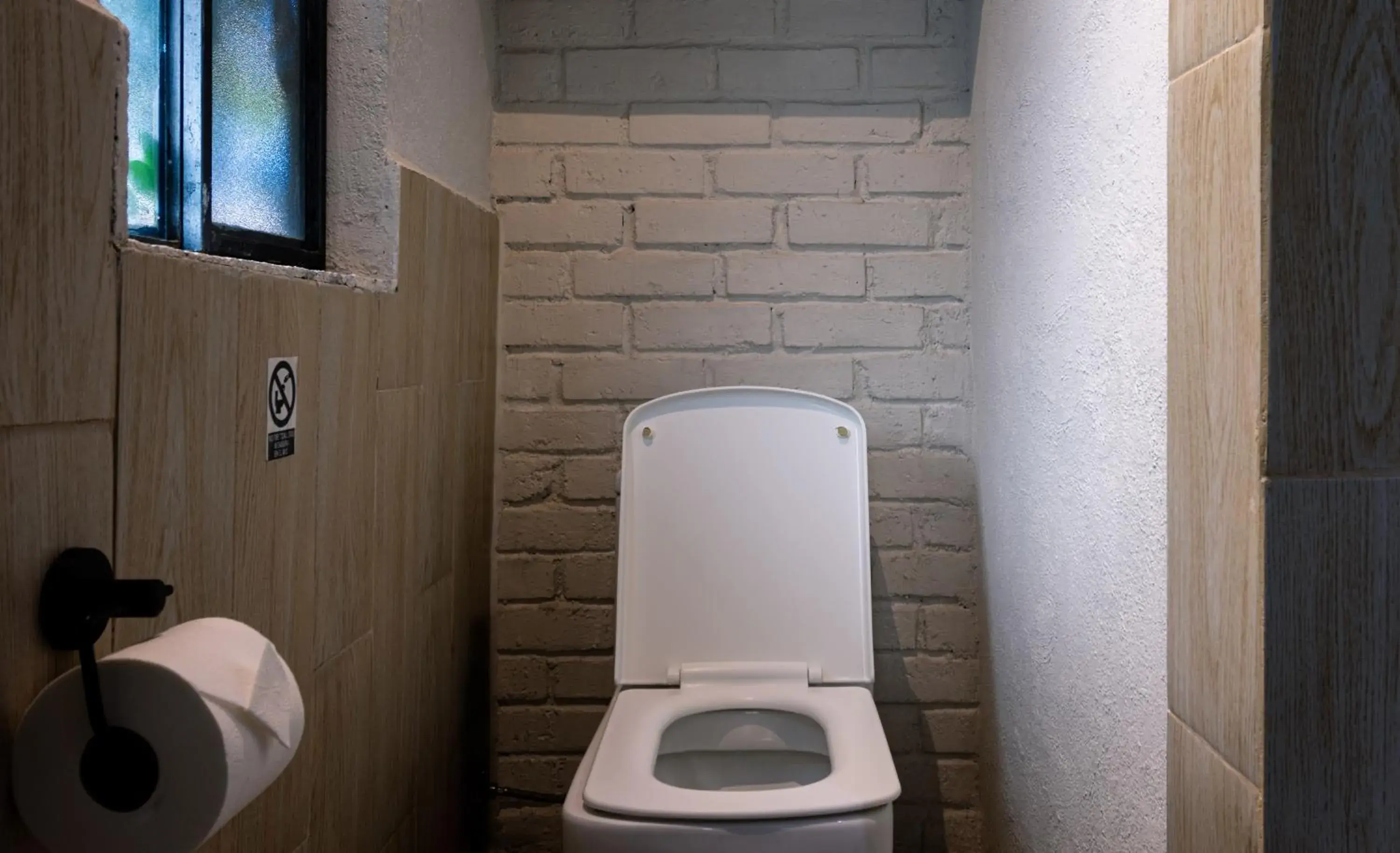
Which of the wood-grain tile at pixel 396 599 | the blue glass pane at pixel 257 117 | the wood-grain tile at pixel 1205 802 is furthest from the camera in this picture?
the wood-grain tile at pixel 396 599

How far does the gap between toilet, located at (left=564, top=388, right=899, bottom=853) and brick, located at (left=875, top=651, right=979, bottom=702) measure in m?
0.31

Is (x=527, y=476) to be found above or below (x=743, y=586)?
above

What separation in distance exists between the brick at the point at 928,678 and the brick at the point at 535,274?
2.92 feet

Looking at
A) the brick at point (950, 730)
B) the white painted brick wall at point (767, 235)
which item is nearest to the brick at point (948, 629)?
the white painted brick wall at point (767, 235)

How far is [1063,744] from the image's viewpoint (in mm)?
1489

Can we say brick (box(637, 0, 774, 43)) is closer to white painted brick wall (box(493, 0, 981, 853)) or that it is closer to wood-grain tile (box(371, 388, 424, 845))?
white painted brick wall (box(493, 0, 981, 853))

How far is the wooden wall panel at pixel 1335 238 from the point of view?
0.77 metres

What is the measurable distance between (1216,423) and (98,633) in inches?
30.6

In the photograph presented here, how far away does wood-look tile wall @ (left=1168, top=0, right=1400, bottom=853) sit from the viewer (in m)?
0.77

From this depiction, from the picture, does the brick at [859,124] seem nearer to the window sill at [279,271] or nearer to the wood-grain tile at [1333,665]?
the window sill at [279,271]

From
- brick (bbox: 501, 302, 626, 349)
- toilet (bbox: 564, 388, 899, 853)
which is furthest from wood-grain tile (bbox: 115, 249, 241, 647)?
brick (bbox: 501, 302, 626, 349)

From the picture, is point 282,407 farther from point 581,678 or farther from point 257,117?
point 581,678

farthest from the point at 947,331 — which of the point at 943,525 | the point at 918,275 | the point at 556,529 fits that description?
the point at 556,529

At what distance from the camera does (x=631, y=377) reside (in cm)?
208
